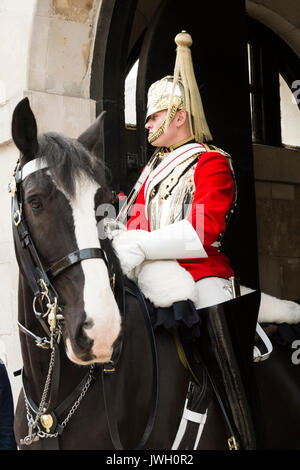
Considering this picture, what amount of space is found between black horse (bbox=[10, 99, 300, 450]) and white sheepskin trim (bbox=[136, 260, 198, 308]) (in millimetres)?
56

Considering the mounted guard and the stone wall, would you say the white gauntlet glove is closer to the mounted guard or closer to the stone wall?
the mounted guard

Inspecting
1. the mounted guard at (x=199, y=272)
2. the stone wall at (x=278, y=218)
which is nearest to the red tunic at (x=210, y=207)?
the mounted guard at (x=199, y=272)

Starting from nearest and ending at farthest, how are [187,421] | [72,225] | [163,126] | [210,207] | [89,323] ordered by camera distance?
[89,323] < [72,225] < [187,421] < [210,207] < [163,126]

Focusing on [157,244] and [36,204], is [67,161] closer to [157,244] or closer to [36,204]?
[36,204]

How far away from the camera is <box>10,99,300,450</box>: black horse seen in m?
2.24

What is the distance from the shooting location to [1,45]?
4.49 metres

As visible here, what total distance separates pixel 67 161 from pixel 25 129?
0.67 feet

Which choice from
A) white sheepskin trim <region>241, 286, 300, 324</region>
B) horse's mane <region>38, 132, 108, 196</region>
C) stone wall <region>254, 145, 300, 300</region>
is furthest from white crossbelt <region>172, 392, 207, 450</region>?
stone wall <region>254, 145, 300, 300</region>

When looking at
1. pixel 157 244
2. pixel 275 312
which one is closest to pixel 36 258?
pixel 157 244

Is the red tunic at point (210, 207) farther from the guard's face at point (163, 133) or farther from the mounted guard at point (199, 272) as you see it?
the guard's face at point (163, 133)

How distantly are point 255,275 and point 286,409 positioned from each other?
2231 millimetres

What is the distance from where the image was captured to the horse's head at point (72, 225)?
2.18 m

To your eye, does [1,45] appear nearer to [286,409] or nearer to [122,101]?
[122,101]

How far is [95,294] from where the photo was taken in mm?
2188
